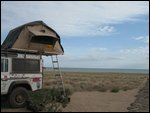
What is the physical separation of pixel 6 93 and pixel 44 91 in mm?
2455

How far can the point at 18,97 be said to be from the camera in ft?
49.4

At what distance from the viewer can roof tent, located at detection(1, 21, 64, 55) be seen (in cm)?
1638

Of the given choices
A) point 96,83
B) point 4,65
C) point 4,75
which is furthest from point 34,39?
point 96,83

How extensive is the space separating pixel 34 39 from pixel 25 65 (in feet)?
5.62

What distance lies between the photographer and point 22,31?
1669 centimetres

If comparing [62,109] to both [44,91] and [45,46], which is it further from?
[45,46]

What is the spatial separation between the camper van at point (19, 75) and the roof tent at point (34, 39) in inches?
21.4

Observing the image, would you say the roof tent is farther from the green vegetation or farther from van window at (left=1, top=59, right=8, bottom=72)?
the green vegetation

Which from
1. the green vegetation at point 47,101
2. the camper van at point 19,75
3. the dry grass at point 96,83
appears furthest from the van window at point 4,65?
the dry grass at point 96,83

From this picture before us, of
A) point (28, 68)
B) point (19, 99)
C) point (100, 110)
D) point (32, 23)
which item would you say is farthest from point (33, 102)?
point (32, 23)

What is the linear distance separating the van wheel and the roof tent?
1.87 metres

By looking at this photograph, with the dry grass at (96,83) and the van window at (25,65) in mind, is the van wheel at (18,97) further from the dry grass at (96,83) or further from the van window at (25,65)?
the dry grass at (96,83)

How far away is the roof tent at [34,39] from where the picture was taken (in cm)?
1638

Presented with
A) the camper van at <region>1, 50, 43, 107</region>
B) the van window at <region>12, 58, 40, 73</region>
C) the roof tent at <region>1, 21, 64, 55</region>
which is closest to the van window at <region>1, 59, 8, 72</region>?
the camper van at <region>1, 50, 43, 107</region>
